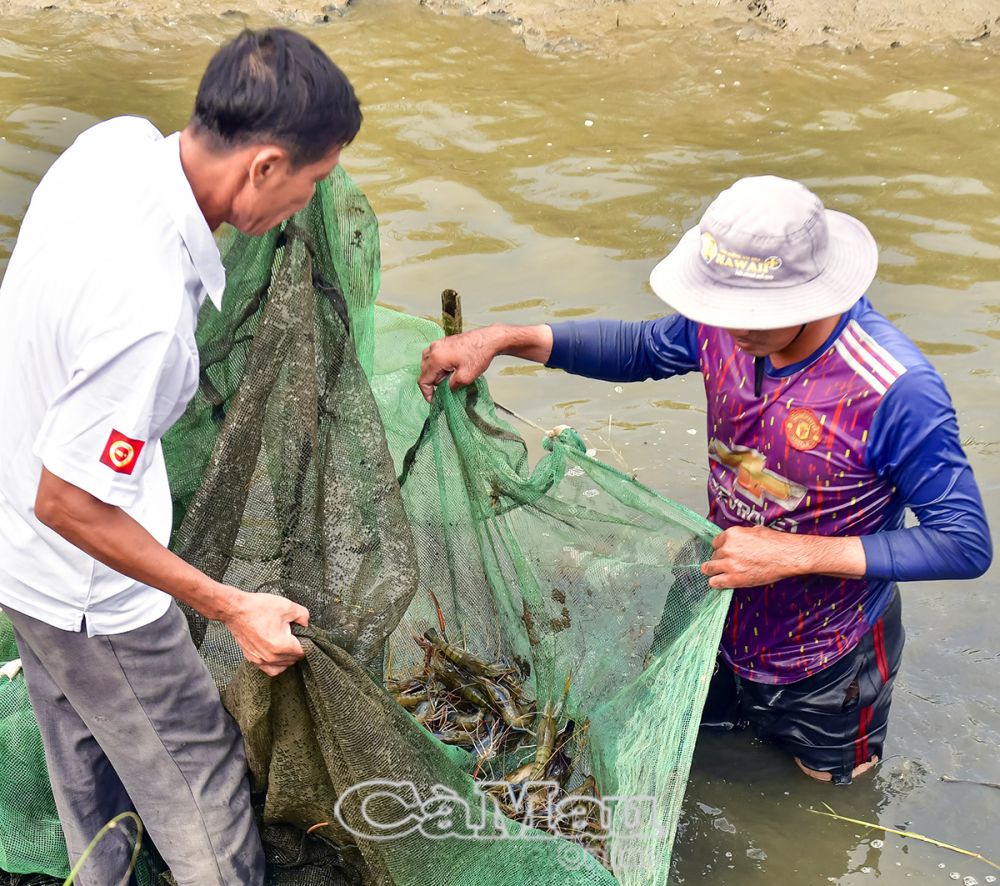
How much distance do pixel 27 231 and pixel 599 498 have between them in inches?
63.3

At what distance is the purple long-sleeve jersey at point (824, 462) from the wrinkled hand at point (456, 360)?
31 cm

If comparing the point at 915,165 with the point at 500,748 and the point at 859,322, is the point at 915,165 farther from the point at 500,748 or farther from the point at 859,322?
the point at 500,748

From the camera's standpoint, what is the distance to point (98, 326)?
186 cm

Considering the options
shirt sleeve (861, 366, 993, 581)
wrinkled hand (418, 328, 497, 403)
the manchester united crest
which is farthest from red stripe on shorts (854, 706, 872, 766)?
wrinkled hand (418, 328, 497, 403)

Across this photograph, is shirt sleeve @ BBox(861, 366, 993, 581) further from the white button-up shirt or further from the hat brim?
Result: the white button-up shirt

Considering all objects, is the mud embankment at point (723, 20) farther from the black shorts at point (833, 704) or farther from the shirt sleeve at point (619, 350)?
the black shorts at point (833, 704)

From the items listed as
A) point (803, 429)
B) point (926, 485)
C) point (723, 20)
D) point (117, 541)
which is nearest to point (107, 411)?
point (117, 541)

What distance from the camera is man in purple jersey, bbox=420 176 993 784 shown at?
2.57 meters

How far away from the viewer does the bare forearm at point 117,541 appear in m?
1.94

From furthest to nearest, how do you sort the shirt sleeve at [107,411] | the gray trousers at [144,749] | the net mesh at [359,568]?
the net mesh at [359,568], the gray trousers at [144,749], the shirt sleeve at [107,411]

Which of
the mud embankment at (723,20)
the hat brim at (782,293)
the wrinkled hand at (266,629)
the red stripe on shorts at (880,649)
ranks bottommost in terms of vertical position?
the red stripe on shorts at (880,649)

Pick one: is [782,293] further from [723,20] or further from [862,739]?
[723,20]

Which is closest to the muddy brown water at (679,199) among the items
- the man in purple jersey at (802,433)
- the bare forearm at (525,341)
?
the man in purple jersey at (802,433)

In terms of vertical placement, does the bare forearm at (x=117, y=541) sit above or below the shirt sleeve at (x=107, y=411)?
below
